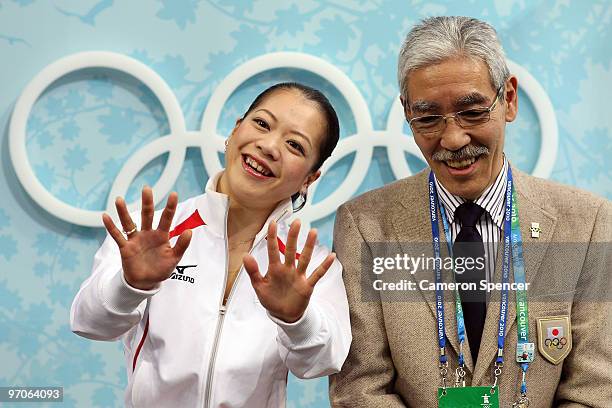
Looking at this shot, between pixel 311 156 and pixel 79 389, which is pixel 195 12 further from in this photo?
pixel 79 389

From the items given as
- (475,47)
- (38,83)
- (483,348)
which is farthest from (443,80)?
(38,83)

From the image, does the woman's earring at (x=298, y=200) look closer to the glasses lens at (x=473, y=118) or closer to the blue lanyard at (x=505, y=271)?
the blue lanyard at (x=505, y=271)

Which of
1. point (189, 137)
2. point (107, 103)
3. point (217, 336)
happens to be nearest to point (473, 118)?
point (217, 336)

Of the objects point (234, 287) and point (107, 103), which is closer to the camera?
point (234, 287)

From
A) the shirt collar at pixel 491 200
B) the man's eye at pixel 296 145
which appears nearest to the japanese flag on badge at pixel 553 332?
the shirt collar at pixel 491 200

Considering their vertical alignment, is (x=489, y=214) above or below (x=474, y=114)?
below

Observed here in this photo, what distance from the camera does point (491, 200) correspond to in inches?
72.1

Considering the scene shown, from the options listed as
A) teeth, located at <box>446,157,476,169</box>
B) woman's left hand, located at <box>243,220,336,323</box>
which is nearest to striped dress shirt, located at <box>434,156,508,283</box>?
teeth, located at <box>446,157,476,169</box>

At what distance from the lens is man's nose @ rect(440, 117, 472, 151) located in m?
1.70

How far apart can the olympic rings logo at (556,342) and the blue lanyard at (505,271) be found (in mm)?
43

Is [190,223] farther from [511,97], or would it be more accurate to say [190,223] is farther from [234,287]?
[511,97]

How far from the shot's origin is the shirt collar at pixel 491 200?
1.83 meters

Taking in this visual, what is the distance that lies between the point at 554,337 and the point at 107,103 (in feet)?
4.98

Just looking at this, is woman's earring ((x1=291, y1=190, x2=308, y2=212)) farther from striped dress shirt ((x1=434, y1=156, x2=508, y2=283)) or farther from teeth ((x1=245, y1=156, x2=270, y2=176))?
striped dress shirt ((x1=434, y1=156, x2=508, y2=283))
